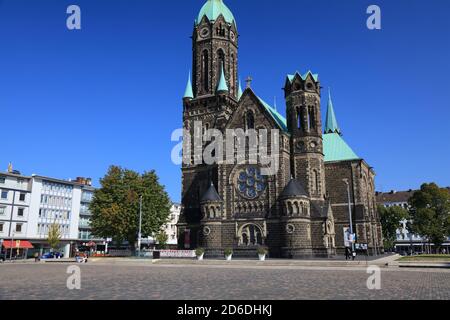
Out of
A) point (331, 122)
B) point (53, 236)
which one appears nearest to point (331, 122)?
point (331, 122)

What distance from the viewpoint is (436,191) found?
73.8 m

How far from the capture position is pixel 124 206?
55781mm

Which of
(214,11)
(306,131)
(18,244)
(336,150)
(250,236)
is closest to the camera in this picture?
(250,236)

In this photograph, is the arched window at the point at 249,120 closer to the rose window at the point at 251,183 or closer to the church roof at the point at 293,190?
the rose window at the point at 251,183

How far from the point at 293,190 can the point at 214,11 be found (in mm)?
35926

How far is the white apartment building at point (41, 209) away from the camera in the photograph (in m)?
71.6

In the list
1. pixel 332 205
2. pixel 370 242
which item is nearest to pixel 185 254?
pixel 332 205

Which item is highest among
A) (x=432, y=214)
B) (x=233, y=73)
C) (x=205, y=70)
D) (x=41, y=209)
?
(x=205, y=70)

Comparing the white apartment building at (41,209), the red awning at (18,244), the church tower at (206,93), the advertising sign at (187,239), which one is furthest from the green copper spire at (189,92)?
the red awning at (18,244)

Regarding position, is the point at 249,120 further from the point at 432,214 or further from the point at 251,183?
the point at 432,214

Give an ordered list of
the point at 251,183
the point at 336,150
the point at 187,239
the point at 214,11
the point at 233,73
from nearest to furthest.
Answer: the point at 251,183 → the point at 187,239 → the point at 336,150 → the point at 233,73 → the point at 214,11

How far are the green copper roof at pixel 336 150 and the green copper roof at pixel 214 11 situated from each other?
26.8m
